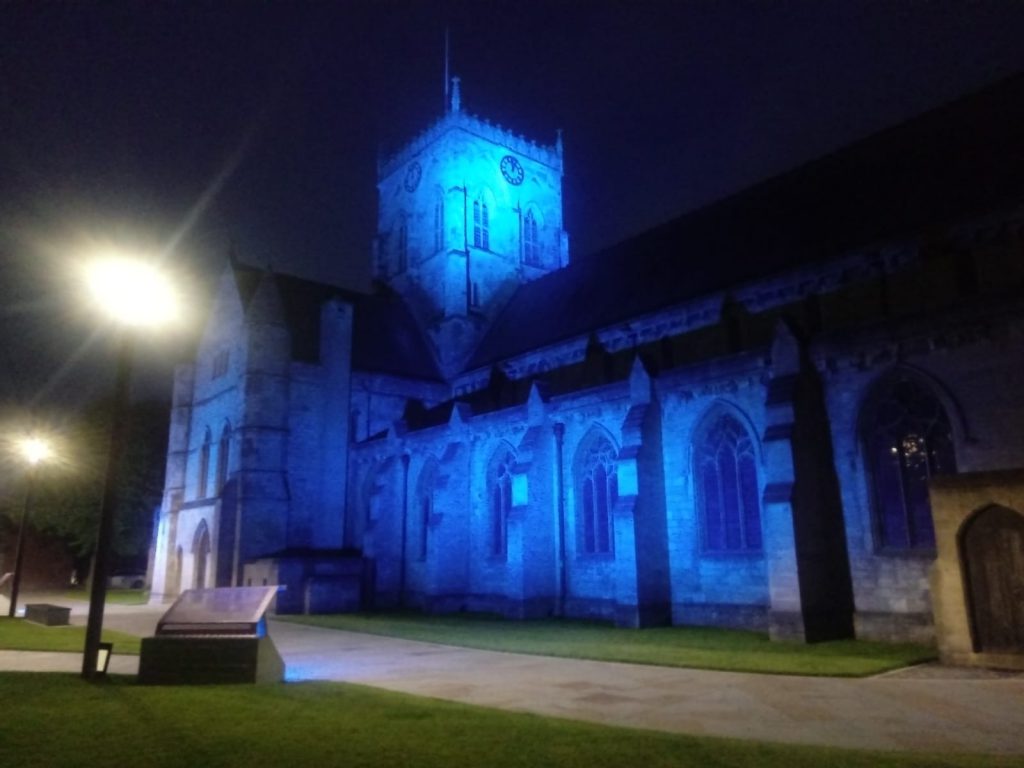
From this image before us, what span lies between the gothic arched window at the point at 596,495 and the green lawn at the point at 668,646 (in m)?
2.76

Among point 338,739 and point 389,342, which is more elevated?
point 389,342

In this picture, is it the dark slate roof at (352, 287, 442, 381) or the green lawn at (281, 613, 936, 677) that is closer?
the green lawn at (281, 613, 936, 677)

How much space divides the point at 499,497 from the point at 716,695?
17.0 meters

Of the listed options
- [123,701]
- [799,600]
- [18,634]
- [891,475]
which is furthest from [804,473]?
[18,634]

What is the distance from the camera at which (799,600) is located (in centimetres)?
1597

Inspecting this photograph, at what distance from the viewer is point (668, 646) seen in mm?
15719

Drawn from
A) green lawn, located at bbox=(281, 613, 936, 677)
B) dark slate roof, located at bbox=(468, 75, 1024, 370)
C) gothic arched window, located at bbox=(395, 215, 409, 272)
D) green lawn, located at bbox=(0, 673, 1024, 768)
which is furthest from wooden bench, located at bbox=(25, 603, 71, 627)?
gothic arched window, located at bbox=(395, 215, 409, 272)

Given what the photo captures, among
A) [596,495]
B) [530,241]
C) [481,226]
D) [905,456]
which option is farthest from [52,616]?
[530,241]

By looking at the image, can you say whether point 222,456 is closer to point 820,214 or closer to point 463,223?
point 463,223

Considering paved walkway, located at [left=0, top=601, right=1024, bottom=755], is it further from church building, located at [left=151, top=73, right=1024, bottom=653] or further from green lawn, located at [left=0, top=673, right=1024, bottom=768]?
church building, located at [left=151, top=73, right=1024, bottom=653]

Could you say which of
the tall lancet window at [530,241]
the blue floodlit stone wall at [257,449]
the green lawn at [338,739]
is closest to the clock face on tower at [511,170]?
the tall lancet window at [530,241]

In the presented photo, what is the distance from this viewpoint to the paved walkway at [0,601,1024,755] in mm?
7961

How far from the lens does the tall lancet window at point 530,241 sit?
4369 centimetres

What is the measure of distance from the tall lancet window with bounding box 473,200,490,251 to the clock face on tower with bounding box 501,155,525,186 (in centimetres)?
301
